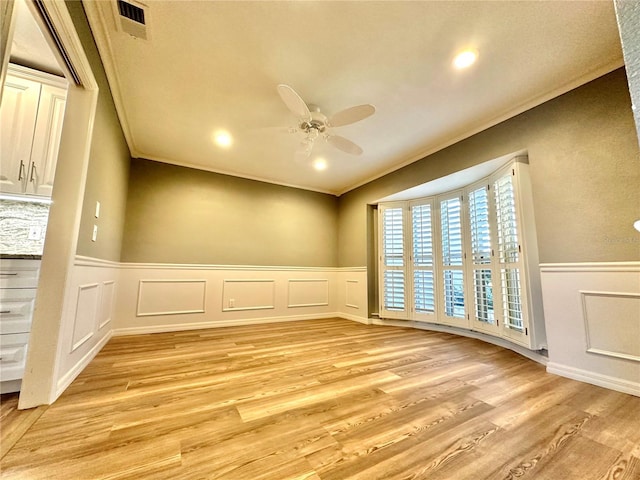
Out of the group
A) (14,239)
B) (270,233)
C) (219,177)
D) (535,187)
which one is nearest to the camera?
(14,239)

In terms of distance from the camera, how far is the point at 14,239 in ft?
6.76

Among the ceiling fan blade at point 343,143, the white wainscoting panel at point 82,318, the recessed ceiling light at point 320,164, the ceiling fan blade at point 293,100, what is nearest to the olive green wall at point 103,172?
the white wainscoting panel at point 82,318

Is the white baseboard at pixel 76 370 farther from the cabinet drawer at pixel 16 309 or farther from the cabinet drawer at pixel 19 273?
the cabinet drawer at pixel 19 273

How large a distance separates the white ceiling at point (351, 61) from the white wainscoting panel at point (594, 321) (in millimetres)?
1558

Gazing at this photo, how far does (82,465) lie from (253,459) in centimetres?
69

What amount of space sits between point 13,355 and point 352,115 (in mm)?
2848

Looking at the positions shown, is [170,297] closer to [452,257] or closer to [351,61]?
[351,61]

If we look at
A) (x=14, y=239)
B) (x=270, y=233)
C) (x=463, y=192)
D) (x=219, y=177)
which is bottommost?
(x=14, y=239)

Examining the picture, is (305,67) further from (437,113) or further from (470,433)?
(470,433)

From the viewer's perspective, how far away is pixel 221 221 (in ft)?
13.3

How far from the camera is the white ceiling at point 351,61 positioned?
1.66m

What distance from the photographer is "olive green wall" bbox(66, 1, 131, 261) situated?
176cm

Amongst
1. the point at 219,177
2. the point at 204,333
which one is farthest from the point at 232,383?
the point at 219,177

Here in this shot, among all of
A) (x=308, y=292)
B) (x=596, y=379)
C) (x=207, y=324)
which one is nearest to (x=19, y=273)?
(x=207, y=324)
